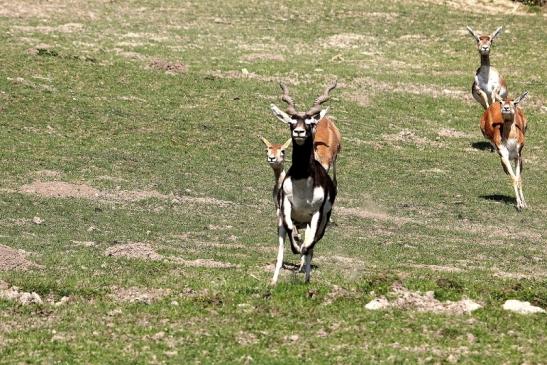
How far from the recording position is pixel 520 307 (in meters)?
12.9

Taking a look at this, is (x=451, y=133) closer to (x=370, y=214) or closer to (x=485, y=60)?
(x=485, y=60)

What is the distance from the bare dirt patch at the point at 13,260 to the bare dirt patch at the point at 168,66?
17971mm

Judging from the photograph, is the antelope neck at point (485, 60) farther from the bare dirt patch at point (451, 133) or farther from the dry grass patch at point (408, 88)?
the dry grass patch at point (408, 88)

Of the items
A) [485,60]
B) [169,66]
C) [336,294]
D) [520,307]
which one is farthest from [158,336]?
[169,66]

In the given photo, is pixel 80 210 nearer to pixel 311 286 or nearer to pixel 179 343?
pixel 311 286

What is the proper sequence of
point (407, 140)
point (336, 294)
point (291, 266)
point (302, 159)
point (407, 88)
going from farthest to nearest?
point (407, 88), point (407, 140), point (291, 266), point (302, 159), point (336, 294)

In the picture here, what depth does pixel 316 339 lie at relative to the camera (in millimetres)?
11688

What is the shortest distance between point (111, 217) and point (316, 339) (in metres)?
8.91

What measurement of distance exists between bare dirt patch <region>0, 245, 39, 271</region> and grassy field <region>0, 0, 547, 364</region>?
0.05m

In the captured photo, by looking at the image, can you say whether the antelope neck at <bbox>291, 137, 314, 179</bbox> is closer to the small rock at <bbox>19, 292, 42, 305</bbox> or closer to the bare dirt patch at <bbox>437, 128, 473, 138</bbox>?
the small rock at <bbox>19, 292, 42, 305</bbox>

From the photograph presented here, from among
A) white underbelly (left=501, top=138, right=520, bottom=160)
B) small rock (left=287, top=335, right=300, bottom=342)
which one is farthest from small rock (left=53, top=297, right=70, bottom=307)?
white underbelly (left=501, top=138, right=520, bottom=160)

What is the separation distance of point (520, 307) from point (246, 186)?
36.8 feet

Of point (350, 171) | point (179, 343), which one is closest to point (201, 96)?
point (350, 171)

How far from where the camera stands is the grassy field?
12.0 m
